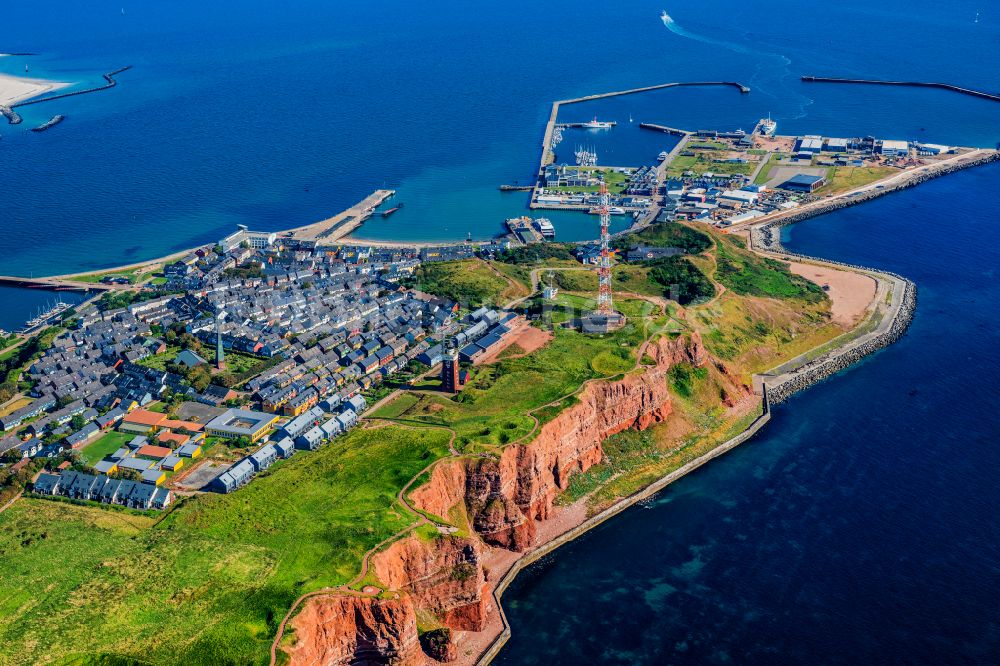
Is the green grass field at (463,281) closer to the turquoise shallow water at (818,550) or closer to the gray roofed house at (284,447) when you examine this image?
the gray roofed house at (284,447)

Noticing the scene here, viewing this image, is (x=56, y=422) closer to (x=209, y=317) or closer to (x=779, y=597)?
(x=209, y=317)

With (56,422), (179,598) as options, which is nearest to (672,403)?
(179,598)

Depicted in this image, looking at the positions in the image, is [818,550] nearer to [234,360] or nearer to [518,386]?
[518,386]

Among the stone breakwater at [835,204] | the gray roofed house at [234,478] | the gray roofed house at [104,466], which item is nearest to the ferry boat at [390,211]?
the stone breakwater at [835,204]

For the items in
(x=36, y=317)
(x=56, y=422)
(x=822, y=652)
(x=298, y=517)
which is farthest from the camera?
(x=36, y=317)

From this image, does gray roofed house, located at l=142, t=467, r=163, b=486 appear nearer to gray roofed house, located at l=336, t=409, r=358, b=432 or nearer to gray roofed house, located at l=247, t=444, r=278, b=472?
gray roofed house, located at l=247, t=444, r=278, b=472

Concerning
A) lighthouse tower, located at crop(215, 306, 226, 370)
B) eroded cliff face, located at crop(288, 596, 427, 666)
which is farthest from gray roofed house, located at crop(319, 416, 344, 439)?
eroded cliff face, located at crop(288, 596, 427, 666)

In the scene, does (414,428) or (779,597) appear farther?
(414,428)
